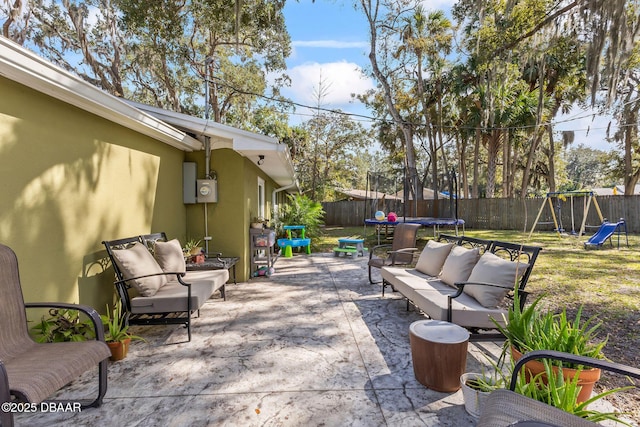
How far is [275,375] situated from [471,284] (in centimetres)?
200

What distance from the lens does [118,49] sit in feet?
39.6

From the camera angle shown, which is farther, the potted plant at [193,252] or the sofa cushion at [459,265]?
the potted plant at [193,252]

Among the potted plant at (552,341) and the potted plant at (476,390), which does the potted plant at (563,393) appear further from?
the potted plant at (476,390)

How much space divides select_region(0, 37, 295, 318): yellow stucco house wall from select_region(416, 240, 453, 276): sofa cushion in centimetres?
328

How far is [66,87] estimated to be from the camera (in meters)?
2.70

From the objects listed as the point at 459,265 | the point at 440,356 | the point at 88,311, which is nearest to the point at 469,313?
the point at 440,356

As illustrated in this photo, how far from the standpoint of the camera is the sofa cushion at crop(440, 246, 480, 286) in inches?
141

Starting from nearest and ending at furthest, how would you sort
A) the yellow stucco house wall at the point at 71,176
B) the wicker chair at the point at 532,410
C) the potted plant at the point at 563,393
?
the wicker chair at the point at 532,410 < the potted plant at the point at 563,393 < the yellow stucco house wall at the point at 71,176

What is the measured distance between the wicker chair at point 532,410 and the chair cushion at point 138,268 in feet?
10.9

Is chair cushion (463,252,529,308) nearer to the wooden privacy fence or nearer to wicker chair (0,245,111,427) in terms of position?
wicker chair (0,245,111,427)

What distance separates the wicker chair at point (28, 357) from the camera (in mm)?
1646

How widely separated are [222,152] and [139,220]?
1.94 m

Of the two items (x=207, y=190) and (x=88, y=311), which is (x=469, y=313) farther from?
(x=207, y=190)

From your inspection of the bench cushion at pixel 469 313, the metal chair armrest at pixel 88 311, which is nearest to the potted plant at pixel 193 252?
the metal chair armrest at pixel 88 311
